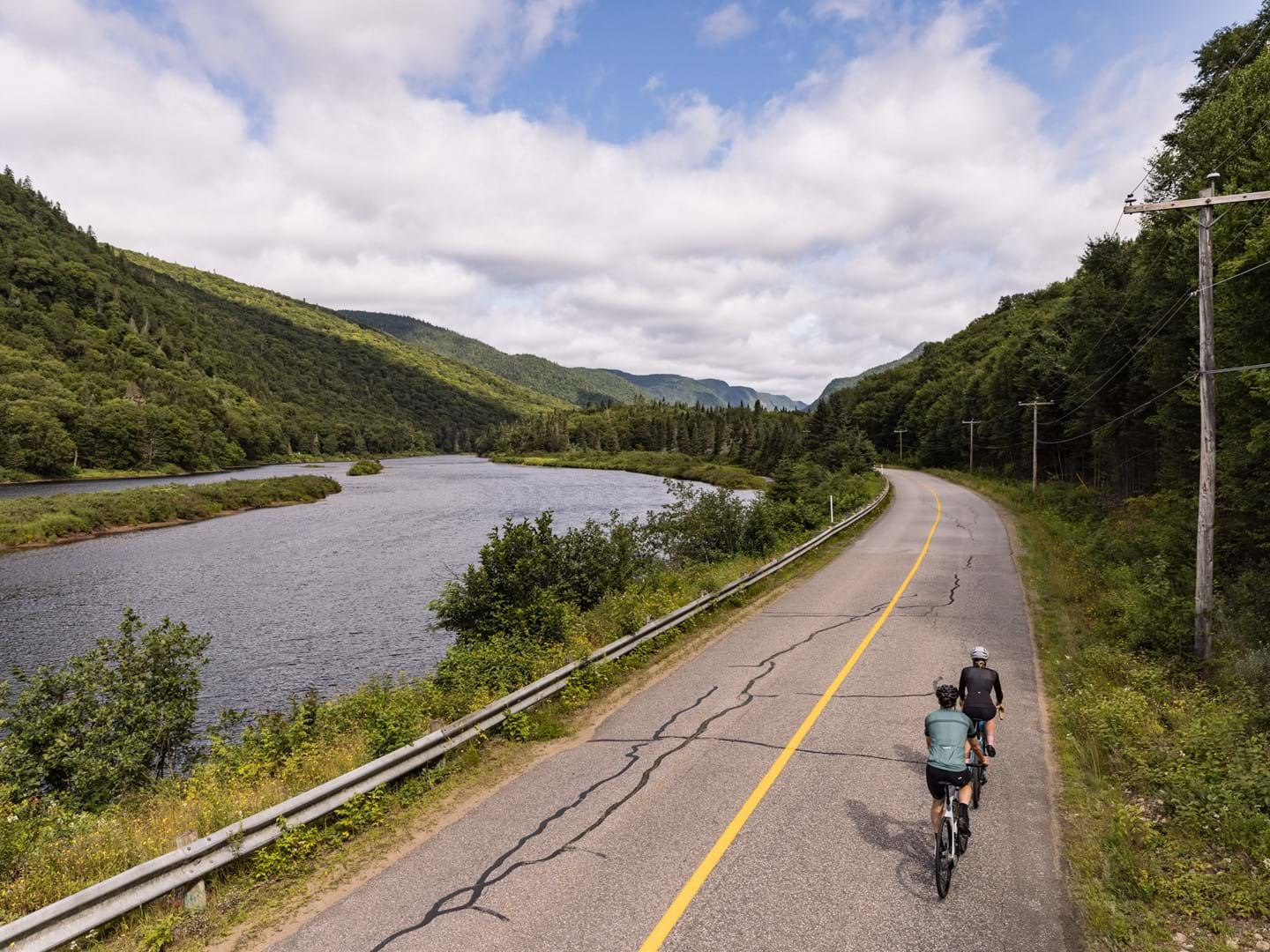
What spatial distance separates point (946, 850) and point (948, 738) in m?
0.98

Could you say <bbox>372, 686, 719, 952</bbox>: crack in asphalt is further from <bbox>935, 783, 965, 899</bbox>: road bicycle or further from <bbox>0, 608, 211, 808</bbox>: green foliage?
<bbox>0, 608, 211, 808</bbox>: green foliage

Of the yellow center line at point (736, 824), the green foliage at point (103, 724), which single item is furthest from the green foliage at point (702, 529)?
the green foliage at point (103, 724)

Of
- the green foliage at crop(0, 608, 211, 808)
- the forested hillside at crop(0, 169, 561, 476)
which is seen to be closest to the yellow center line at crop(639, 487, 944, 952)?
the green foliage at crop(0, 608, 211, 808)

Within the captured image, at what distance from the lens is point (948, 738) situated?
655cm

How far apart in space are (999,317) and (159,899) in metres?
143

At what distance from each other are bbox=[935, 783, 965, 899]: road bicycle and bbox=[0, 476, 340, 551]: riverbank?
54498 millimetres

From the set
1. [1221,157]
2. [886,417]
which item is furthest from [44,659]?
[886,417]

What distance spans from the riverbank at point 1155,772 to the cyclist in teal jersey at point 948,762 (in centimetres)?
105

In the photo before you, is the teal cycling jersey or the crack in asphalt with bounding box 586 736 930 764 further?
the crack in asphalt with bounding box 586 736 930 764

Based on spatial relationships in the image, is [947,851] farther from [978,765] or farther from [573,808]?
[573,808]

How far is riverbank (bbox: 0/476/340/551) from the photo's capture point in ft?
147

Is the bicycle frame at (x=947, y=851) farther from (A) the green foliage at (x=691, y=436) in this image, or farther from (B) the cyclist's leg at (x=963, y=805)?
(A) the green foliage at (x=691, y=436)

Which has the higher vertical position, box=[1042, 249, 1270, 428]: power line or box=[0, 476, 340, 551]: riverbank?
box=[1042, 249, 1270, 428]: power line

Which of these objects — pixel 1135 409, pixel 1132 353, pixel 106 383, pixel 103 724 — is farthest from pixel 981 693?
pixel 106 383
